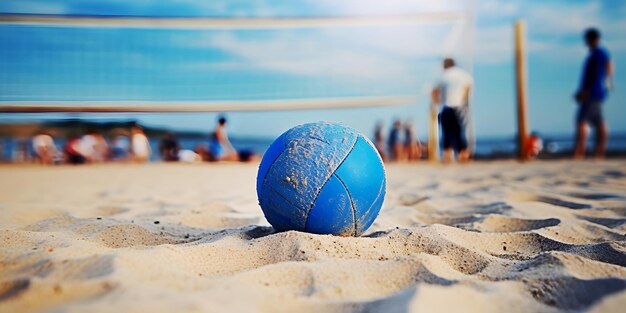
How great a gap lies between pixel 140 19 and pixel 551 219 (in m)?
10.3

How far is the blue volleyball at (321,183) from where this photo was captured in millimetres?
2334

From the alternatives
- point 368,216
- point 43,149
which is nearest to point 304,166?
point 368,216

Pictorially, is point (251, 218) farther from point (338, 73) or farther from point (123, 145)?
point (123, 145)

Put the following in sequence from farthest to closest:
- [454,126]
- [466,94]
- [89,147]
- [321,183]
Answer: [89,147] → [466,94] → [454,126] → [321,183]

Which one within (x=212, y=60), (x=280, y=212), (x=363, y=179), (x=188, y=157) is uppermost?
(x=212, y=60)

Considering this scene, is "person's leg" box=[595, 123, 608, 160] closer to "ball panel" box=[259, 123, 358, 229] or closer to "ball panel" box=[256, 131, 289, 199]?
"ball panel" box=[259, 123, 358, 229]

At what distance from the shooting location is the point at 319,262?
1927 millimetres

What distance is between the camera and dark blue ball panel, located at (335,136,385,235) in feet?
7.80

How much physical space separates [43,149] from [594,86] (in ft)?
42.5

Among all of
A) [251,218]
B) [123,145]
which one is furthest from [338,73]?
[251,218]

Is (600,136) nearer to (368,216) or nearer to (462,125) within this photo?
(462,125)

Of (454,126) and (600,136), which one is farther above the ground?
(454,126)

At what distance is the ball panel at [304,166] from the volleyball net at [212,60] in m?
9.36

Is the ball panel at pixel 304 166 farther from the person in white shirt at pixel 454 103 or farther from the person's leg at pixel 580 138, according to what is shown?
the person's leg at pixel 580 138
